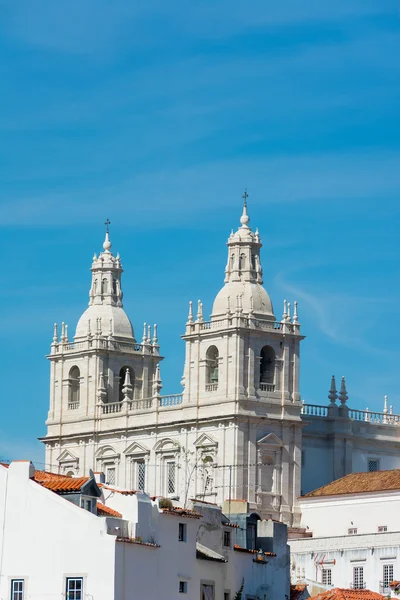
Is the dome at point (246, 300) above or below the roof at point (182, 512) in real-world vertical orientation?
above

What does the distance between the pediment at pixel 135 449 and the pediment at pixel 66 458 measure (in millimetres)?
4085

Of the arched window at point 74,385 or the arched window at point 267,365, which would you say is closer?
the arched window at point 267,365

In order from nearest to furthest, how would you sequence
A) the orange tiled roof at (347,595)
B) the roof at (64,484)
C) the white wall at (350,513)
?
the roof at (64,484)
the orange tiled roof at (347,595)
the white wall at (350,513)

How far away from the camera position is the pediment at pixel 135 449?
13925cm

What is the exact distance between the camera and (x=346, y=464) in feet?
455

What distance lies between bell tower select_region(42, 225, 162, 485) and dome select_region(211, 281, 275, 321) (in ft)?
23.2

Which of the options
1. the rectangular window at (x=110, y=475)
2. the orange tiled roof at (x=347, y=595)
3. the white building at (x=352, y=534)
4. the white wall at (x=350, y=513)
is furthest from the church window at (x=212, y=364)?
the orange tiled roof at (x=347, y=595)

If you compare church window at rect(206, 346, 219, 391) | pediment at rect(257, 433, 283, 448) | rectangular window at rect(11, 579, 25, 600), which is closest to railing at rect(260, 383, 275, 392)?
pediment at rect(257, 433, 283, 448)

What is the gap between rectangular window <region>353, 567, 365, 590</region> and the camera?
116688mm

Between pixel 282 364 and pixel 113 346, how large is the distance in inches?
605

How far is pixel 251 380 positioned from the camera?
438 ft

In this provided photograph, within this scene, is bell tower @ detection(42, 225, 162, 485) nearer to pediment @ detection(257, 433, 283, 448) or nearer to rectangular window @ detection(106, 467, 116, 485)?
rectangular window @ detection(106, 467, 116, 485)

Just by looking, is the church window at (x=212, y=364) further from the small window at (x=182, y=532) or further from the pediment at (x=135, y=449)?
the small window at (x=182, y=532)

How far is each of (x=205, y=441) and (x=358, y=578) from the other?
62.2 feet
